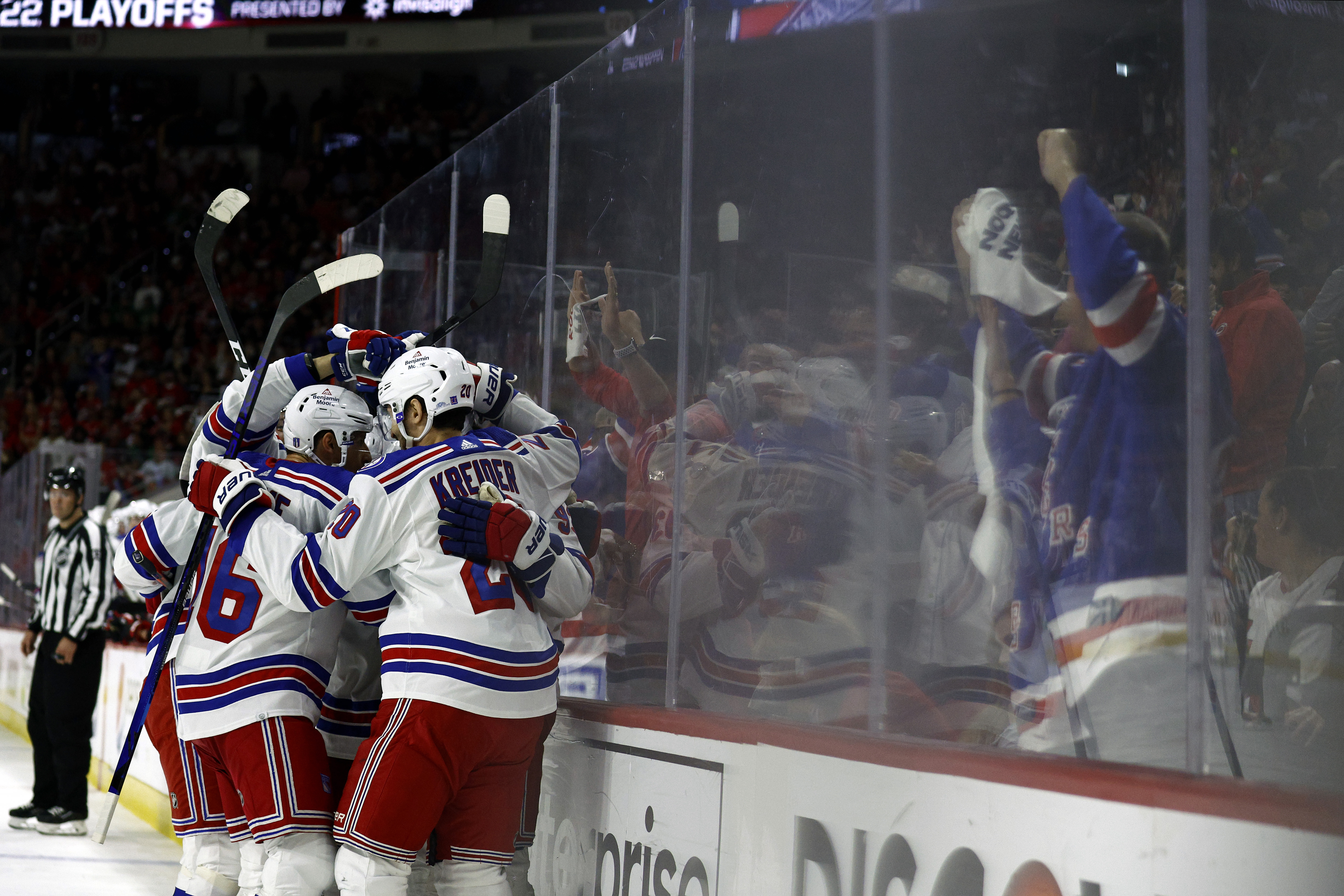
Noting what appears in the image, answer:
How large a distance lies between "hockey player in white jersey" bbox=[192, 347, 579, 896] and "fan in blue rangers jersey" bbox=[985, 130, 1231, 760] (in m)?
0.97

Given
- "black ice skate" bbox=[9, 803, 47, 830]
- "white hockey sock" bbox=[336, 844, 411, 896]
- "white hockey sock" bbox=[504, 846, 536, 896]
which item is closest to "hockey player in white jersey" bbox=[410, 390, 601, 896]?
"white hockey sock" bbox=[504, 846, 536, 896]

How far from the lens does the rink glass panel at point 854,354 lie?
147 cm

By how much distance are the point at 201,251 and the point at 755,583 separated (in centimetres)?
178

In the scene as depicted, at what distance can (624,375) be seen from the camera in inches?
108

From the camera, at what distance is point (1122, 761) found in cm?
148

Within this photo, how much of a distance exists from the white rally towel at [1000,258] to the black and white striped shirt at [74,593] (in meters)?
3.89

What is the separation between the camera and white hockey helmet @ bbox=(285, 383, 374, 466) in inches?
108

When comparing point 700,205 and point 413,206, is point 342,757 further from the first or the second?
point 413,206

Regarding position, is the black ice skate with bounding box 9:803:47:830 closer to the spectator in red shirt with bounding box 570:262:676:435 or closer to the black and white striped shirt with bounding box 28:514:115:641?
the black and white striped shirt with bounding box 28:514:115:641

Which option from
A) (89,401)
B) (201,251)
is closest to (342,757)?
(201,251)

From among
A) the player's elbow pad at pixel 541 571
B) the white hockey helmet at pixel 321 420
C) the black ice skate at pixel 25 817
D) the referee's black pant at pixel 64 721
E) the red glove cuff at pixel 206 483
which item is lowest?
the black ice skate at pixel 25 817

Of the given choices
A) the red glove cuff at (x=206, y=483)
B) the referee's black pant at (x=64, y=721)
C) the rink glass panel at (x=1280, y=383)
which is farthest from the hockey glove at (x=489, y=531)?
the referee's black pant at (x=64, y=721)

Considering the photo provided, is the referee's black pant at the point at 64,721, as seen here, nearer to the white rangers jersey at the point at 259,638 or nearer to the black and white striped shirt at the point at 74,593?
the black and white striped shirt at the point at 74,593

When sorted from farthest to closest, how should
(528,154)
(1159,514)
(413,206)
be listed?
(413,206) → (528,154) → (1159,514)
